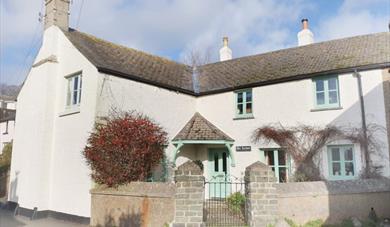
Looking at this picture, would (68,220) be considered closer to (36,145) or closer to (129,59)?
(36,145)

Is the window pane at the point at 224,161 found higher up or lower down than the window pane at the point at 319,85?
lower down

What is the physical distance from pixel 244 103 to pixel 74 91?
8.11m

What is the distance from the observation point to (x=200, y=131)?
1561 centimetres

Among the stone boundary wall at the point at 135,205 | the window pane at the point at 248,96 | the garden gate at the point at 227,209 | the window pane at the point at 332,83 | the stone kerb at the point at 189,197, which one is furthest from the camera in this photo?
the window pane at the point at 248,96

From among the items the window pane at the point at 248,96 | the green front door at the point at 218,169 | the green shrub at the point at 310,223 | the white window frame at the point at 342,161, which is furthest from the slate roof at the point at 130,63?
the green shrub at the point at 310,223

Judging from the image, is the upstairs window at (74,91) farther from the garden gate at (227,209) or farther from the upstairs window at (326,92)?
→ the upstairs window at (326,92)

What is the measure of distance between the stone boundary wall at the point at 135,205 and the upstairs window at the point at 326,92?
7838mm

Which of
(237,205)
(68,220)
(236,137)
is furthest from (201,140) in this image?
(68,220)

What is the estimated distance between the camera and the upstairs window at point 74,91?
13789 millimetres

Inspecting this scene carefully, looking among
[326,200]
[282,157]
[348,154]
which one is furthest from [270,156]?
[326,200]

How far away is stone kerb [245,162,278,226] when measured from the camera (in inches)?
389

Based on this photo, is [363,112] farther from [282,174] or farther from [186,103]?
[186,103]

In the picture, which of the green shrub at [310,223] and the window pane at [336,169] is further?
the window pane at [336,169]

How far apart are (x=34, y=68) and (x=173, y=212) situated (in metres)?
10.8
